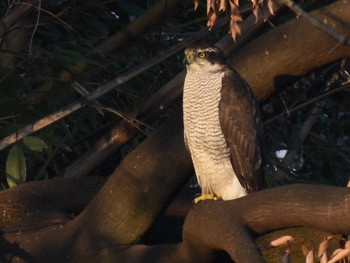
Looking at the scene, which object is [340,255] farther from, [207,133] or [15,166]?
[15,166]

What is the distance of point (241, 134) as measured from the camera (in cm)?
412

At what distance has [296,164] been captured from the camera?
598 centimetres

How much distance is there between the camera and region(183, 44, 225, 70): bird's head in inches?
165

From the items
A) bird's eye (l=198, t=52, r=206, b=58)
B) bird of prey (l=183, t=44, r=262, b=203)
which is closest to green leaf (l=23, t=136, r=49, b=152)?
bird of prey (l=183, t=44, r=262, b=203)

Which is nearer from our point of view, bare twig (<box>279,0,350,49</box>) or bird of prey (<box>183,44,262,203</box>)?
bare twig (<box>279,0,350,49</box>)

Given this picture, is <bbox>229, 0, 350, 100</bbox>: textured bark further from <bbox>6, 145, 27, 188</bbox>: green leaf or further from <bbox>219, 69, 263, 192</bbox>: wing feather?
<bbox>6, 145, 27, 188</bbox>: green leaf

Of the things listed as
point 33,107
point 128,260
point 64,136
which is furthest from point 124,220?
A: point 64,136

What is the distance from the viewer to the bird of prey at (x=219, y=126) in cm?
409

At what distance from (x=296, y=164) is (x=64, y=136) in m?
1.53

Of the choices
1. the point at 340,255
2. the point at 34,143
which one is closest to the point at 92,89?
the point at 34,143

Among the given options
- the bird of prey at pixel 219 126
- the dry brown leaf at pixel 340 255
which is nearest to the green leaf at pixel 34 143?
the bird of prey at pixel 219 126

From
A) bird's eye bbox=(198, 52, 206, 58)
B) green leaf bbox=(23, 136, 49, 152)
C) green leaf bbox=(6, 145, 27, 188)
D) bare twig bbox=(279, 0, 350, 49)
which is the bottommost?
green leaf bbox=(6, 145, 27, 188)

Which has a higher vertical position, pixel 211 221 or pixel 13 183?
pixel 211 221

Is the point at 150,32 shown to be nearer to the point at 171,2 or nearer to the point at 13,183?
the point at 171,2
